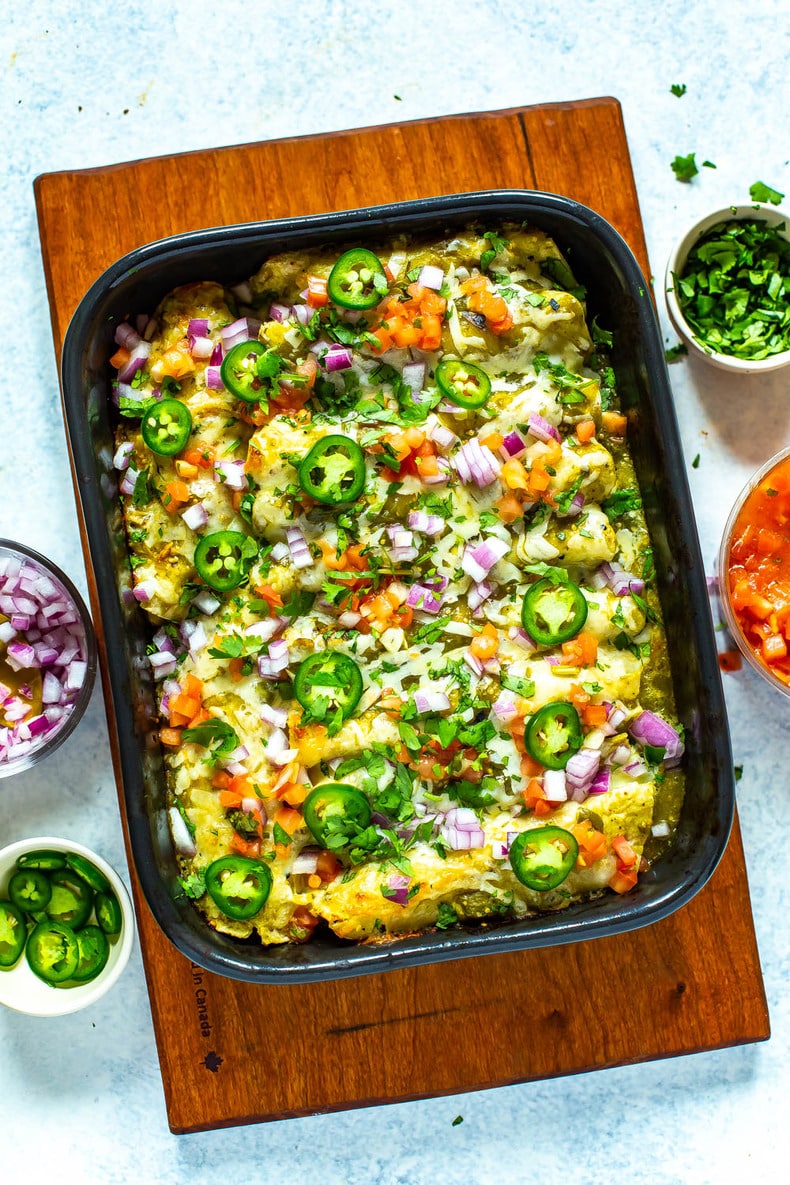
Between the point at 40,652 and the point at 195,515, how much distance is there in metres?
0.73

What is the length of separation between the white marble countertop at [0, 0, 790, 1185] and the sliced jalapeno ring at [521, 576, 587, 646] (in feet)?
2.77

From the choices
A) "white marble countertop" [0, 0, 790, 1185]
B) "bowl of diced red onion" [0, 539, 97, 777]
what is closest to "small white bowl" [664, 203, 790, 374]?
"white marble countertop" [0, 0, 790, 1185]

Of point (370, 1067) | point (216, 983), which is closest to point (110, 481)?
point (216, 983)

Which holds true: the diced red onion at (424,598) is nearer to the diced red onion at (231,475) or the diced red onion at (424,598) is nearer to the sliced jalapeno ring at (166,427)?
the diced red onion at (231,475)

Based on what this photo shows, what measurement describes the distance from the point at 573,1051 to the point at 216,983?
3.31ft

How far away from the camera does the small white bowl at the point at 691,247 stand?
10.2 feet

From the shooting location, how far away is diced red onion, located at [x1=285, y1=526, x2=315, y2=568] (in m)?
2.73

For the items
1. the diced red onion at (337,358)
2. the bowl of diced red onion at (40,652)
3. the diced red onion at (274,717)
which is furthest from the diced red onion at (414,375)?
the bowl of diced red onion at (40,652)

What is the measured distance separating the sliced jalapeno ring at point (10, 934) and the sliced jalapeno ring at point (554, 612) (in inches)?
65.4

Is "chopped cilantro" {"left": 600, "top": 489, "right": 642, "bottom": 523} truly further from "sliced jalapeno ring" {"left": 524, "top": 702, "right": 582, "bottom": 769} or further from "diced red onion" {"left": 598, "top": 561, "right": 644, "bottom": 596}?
"sliced jalapeno ring" {"left": 524, "top": 702, "right": 582, "bottom": 769}

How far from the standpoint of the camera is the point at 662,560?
110 inches

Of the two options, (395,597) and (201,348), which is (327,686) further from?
(201,348)

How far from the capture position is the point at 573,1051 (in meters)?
3.10

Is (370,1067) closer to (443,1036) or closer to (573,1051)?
(443,1036)
